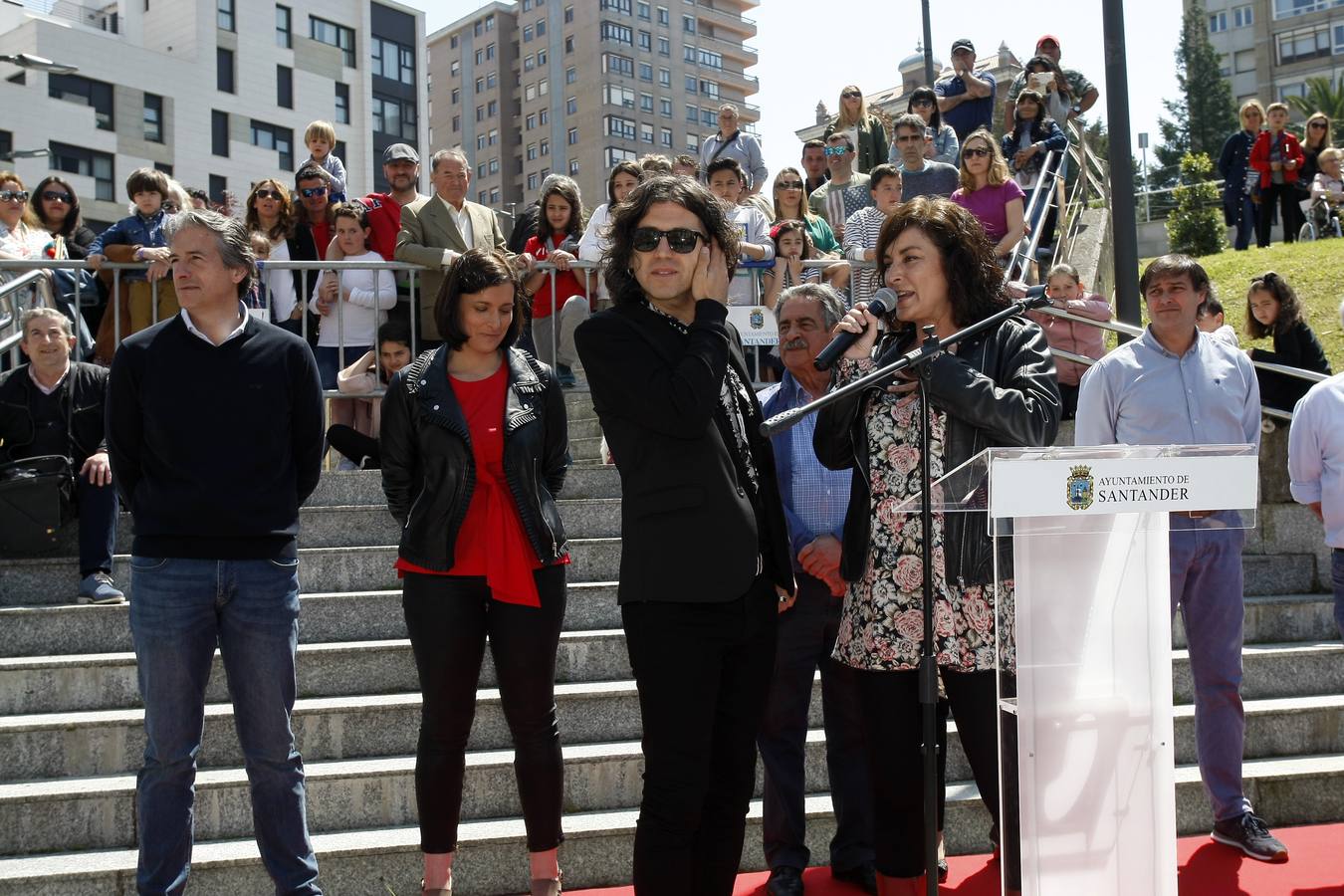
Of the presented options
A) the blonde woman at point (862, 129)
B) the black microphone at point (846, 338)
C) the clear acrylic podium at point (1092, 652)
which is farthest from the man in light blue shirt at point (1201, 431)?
the blonde woman at point (862, 129)

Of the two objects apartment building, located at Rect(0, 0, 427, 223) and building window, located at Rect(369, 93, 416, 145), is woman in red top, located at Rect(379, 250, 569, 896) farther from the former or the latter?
building window, located at Rect(369, 93, 416, 145)

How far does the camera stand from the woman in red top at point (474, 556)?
3834 millimetres

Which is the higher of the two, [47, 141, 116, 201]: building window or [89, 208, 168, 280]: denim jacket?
[47, 141, 116, 201]: building window

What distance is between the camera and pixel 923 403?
288cm

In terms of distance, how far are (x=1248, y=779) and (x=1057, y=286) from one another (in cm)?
420

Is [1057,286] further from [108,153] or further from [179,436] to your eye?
[108,153]

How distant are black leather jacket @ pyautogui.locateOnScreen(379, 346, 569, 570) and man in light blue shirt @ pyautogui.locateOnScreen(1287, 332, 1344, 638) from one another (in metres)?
2.90

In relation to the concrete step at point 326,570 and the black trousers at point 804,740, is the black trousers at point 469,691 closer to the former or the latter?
the black trousers at point 804,740

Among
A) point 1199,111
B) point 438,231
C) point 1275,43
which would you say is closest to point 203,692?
point 438,231

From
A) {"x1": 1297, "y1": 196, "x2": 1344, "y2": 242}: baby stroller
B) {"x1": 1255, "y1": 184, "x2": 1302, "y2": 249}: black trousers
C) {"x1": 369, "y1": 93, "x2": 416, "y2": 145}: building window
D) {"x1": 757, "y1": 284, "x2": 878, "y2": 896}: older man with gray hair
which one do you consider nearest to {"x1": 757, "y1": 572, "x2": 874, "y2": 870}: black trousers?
{"x1": 757, "y1": 284, "x2": 878, "y2": 896}: older man with gray hair

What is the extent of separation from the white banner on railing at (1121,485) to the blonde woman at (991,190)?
6.57 m

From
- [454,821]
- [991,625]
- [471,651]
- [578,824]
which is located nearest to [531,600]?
[471,651]

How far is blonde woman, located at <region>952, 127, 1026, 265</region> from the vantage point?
9.13m

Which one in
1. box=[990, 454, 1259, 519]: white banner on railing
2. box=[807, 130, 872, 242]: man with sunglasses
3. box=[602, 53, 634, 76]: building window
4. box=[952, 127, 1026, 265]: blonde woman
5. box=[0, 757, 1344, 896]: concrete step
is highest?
box=[602, 53, 634, 76]: building window
